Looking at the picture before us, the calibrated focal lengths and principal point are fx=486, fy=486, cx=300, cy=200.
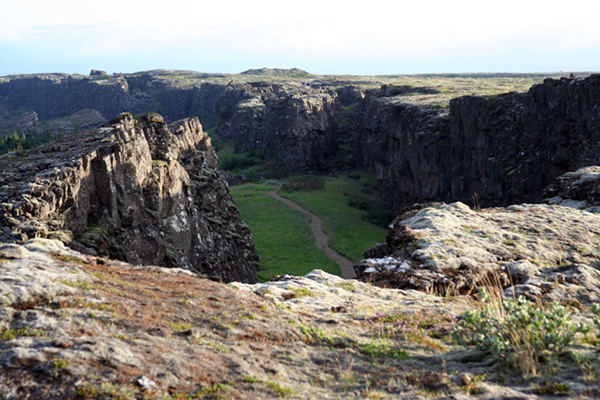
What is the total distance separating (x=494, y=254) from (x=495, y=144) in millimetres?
52472

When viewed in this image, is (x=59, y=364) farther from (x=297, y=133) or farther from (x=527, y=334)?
(x=297, y=133)

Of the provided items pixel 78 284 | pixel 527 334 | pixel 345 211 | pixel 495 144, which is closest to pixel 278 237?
pixel 345 211

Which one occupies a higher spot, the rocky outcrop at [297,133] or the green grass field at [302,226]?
the rocky outcrop at [297,133]

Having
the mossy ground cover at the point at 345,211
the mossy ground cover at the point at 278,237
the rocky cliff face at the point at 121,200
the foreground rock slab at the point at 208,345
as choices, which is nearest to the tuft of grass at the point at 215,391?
the foreground rock slab at the point at 208,345

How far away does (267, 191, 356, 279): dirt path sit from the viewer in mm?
61856

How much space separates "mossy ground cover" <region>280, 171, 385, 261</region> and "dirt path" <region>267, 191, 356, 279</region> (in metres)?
0.86

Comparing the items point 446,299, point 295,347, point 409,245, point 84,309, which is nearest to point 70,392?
point 84,309

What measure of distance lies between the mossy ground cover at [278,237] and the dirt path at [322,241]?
3.21ft

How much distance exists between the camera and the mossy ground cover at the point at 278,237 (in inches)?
2416

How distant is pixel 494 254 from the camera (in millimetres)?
22641

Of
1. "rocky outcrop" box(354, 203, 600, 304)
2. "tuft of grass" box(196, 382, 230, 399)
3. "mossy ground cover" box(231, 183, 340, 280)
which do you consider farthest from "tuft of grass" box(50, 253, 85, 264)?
"mossy ground cover" box(231, 183, 340, 280)

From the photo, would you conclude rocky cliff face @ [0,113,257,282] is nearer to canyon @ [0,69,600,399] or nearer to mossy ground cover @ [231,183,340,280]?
canyon @ [0,69,600,399]

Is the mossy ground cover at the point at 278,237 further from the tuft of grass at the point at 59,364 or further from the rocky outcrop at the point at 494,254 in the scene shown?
the tuft of grass at the point at 59,364

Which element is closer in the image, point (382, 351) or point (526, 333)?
point (526, 333)
